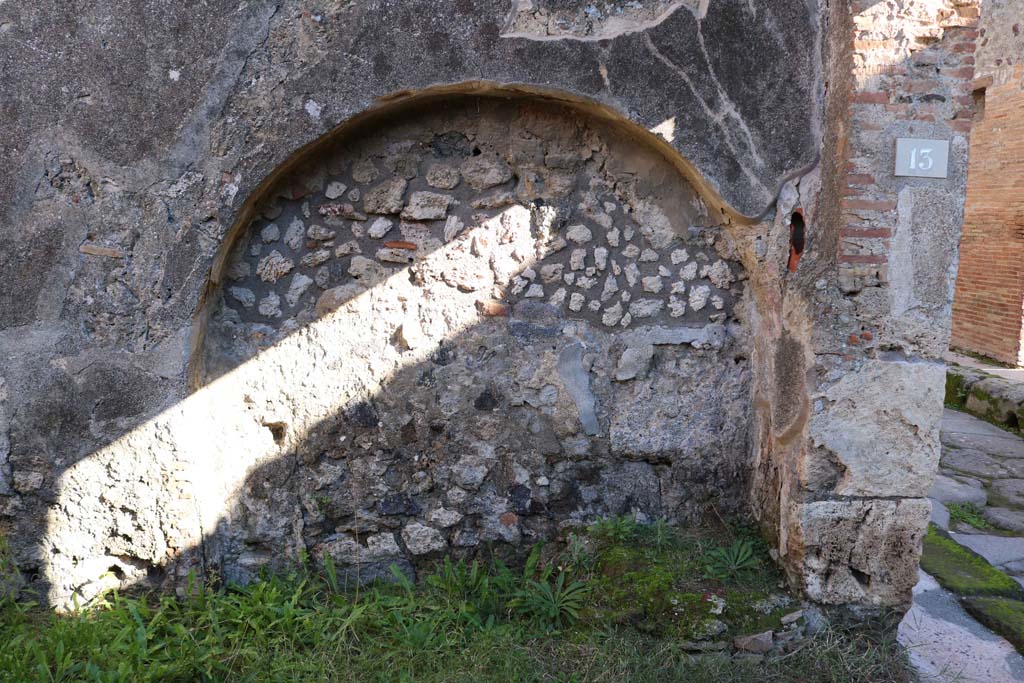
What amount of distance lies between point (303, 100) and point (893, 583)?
8.61 ft

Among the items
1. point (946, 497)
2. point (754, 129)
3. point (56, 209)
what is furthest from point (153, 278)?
point (946, 497)

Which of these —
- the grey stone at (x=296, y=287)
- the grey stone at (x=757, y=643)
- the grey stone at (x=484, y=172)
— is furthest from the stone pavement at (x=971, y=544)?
the grey stone at (x=296, y=287)

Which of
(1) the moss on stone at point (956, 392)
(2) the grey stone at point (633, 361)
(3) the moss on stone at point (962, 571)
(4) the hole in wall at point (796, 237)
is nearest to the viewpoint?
(4) the hole in wall at point (796, 237)

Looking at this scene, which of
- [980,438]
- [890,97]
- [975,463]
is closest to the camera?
[890,97]

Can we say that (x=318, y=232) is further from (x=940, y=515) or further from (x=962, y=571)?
(x=940, y=515)

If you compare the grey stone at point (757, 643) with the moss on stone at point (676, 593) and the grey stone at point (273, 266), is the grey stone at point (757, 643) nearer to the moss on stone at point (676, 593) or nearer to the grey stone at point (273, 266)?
the moss on stone at point (676, 593)

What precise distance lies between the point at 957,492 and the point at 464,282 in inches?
134

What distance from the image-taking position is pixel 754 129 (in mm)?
2574

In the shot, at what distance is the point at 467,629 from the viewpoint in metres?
2.61

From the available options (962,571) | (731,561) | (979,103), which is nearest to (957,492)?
(962,571)

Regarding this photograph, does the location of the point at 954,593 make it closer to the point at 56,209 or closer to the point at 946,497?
the point at 946,497

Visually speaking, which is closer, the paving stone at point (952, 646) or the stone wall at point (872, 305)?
the stone wall at point (872, 305)

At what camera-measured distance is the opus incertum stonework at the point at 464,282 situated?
248cm

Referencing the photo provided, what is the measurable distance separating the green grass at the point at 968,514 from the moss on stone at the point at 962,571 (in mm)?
360
